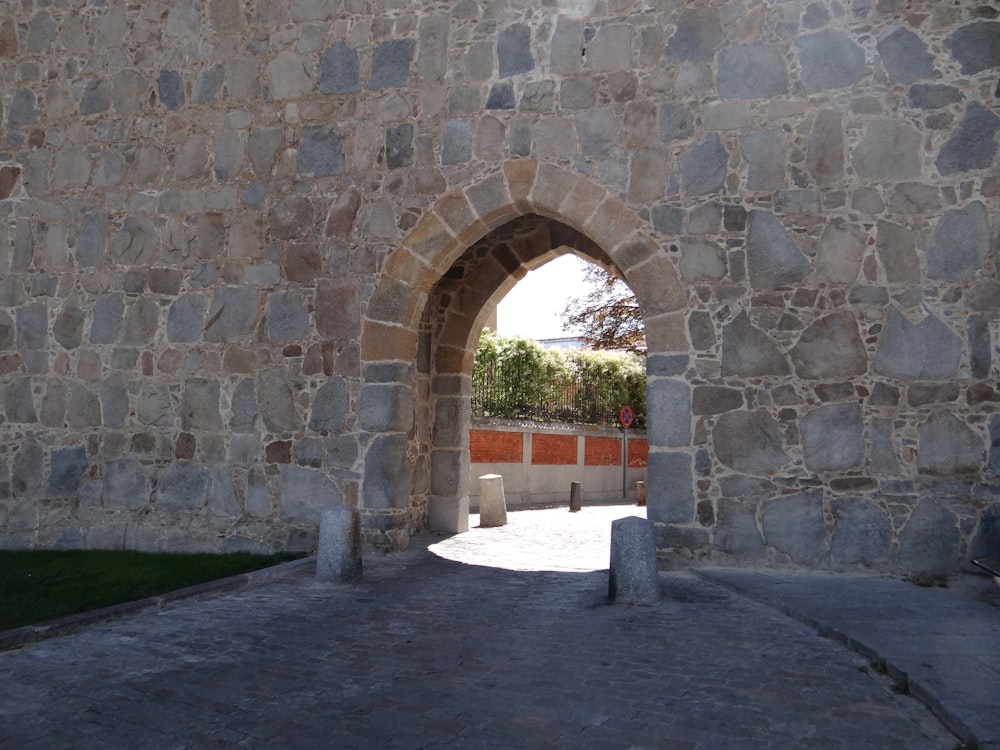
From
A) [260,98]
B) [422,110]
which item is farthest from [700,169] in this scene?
[260,98]

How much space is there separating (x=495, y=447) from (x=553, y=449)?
81.6 inches

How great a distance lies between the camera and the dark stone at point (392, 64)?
7.70 meters

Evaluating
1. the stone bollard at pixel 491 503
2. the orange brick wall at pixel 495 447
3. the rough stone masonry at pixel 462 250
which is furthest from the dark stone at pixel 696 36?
the orange brick wall at pixel 495 447

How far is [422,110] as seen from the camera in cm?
761

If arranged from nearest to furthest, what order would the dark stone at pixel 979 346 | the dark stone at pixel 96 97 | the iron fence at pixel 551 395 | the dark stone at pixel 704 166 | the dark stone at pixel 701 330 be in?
the dark stone at pixel 979 346 < the dark stone at pixel 701 330 < the dark stone at pixel 704 166 < the dark stone at pixel 96 97 < the iron fence at pixel 551 395

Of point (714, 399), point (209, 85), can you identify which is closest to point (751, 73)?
point (714, 399)

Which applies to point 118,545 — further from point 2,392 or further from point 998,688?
point 998,688

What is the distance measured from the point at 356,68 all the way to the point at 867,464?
5.90 meters

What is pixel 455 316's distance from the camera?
31.4 feet

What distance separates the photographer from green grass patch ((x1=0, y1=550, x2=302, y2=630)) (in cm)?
519

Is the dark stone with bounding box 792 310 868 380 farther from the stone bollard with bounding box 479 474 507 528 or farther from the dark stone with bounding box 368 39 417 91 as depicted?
the stone bollard with bounding box 479 474 507 528

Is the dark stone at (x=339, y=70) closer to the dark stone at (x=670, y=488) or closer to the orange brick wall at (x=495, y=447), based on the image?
the dark stone at (x=670, y=488)

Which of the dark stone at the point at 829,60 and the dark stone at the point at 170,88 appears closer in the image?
the dark stone at the point at 829,60

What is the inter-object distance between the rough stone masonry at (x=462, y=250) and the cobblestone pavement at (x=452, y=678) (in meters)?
1.67
